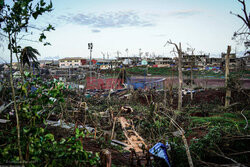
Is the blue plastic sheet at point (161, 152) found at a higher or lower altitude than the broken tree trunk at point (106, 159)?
lower

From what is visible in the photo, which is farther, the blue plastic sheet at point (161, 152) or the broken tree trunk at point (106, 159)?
the blue plastic sheet at point (161, 152)

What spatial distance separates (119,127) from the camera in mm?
7527

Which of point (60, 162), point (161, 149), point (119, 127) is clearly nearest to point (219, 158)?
point (161, 149)

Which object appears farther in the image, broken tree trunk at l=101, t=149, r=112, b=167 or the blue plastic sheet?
the blue plastic sheet

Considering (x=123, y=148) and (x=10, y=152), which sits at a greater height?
(x=10, y=152)

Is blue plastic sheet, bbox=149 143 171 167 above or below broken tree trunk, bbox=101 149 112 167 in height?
below

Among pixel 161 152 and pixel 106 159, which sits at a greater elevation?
pixel 106 159

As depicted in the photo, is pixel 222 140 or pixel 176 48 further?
pixel 176 48

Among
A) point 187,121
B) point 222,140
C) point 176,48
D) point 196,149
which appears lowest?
point 187,121

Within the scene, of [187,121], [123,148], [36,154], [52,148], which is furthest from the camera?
[187,121]

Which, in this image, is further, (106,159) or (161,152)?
(161,152)

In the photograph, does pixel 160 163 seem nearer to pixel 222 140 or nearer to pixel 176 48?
pixel 222 140

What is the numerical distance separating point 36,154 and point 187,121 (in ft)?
27.1

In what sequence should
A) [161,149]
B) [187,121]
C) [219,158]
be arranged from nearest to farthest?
[219,158] < [161,149] < [187,121]
